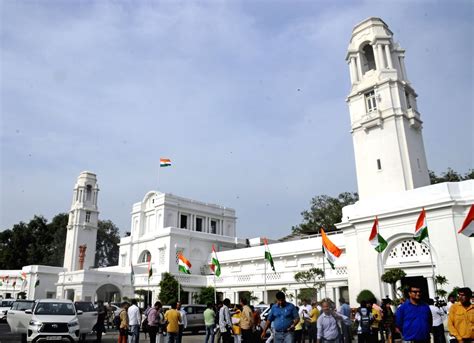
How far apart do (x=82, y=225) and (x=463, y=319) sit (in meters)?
50.8

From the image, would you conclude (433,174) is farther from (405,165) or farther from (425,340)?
(425,340)

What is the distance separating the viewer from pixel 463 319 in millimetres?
6426

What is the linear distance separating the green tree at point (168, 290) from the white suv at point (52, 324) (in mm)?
20132

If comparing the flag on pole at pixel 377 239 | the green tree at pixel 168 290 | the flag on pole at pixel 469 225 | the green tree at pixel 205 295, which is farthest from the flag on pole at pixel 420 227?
the green tree at pixel 168 290

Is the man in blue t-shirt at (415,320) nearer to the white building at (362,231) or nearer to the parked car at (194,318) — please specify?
the white building at (362,231)

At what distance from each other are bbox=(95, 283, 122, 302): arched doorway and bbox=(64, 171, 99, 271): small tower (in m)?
6.75

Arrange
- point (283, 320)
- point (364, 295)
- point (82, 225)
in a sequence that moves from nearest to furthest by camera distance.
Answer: point (283, 320)
point (364, 295)
point (82, 225)

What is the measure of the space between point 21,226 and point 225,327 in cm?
6103

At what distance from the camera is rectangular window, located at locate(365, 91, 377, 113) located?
27234 millimetres

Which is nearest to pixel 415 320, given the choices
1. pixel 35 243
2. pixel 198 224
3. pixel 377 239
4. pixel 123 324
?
pixel 123 324

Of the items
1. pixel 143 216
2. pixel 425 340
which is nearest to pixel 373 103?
pixel 425 340

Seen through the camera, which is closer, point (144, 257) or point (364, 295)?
point (364, 295)

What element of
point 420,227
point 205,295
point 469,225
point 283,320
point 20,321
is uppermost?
point 420,227

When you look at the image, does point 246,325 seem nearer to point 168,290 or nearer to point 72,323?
point 72,323
